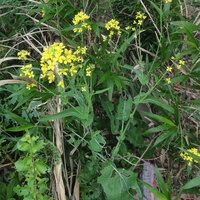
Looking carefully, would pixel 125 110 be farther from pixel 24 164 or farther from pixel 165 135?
pixel 24 164

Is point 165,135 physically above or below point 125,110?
below

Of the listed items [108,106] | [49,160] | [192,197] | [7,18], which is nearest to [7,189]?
[49,160]

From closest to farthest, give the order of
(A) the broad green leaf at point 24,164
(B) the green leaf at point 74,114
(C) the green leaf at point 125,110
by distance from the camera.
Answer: (A) the broad green leaf at point 24,164, (B) the green leaf at point 74,114, (C) the green leaf at point 125,110

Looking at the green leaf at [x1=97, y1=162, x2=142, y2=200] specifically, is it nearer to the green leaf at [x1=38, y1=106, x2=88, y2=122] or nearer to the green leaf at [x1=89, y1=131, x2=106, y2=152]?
the green leaf at [x1=89, y1=131, x2=106, y2=152]

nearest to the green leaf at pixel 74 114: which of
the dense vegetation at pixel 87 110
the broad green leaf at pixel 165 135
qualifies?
the dense vegetation at pixel 87 110

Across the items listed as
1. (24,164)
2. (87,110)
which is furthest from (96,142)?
(24,164)

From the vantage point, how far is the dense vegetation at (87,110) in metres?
1.29

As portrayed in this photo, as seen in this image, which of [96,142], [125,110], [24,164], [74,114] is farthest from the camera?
[125,110]

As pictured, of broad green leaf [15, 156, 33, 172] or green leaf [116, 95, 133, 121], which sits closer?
broad green leaf [15, 156, 33, 172]

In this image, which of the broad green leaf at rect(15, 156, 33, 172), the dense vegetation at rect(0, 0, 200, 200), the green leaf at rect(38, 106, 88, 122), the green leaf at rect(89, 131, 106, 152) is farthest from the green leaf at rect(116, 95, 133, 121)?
the broad green leaf at rect(15, 156, 33, 172)

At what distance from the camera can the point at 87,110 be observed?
128 centimetres

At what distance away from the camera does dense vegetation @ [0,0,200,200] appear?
4.25 feet

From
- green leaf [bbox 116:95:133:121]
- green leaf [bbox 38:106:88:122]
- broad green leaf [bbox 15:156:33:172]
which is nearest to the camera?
broad green leaf [bbox 15:156:33:172]

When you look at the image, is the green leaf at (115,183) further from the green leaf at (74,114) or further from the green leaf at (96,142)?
the green leaf at (74,114)
